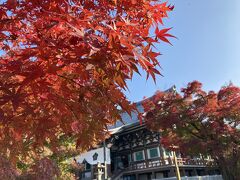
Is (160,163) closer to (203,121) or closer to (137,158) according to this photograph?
(137,158)

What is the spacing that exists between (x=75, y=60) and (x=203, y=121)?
13.1 metres

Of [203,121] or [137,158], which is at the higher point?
[203,121]

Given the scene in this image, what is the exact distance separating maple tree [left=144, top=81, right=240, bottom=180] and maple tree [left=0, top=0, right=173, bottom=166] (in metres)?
11.2

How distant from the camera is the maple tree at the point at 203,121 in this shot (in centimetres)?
1221

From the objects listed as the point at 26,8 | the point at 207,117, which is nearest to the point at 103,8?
the point at 26,8

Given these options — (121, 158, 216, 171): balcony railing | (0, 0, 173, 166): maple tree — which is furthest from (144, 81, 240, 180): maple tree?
(0, 0, 173, 166): maple tree

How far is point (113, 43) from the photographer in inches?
57.8

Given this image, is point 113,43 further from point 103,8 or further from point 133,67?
point 103,8

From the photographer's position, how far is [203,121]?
13.5m

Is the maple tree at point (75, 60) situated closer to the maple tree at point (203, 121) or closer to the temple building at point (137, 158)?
the maple tree at point (203, 121)

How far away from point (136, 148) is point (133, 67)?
2003cm

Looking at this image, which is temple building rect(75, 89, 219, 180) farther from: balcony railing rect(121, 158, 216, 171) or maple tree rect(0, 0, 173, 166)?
maple tree rect(0, 0, 173, 166)

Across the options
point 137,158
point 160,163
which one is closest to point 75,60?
point 160,163

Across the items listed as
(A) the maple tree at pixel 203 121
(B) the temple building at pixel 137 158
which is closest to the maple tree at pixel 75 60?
(A) the maple tree at pixel 203 121
